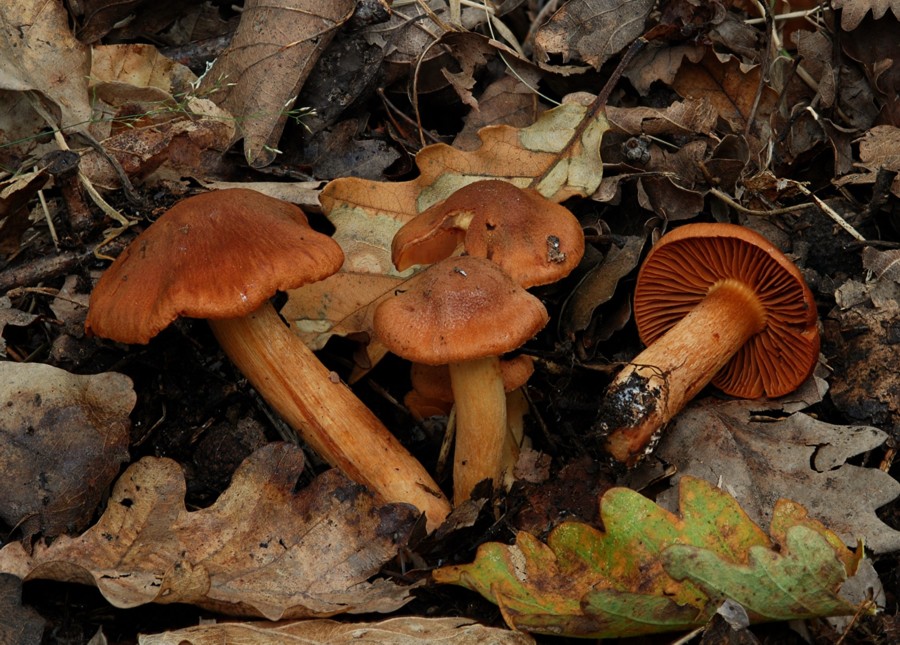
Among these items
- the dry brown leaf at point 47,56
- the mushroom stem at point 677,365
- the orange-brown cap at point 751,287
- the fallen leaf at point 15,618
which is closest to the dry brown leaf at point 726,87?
the orange-brown cap at point 751,287

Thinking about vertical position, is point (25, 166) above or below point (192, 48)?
below

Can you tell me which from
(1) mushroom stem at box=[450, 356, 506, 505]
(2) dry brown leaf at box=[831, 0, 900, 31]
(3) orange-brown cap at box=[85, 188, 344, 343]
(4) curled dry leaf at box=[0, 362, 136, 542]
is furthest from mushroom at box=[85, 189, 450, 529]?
(2) dry brown leaf at box=[831, 0, 900, 31]

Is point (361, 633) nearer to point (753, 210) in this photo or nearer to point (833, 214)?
point (753, 210)

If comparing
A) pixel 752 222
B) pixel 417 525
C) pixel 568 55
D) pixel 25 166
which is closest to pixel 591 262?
pixel 752 222

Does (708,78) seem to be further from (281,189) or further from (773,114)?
(281,189)

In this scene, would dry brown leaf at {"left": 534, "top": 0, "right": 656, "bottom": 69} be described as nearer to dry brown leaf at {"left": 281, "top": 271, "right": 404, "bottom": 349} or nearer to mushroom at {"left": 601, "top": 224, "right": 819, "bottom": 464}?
mushroom at {"left": 601, "top": 224, "right": 819, "bottom": 464}
